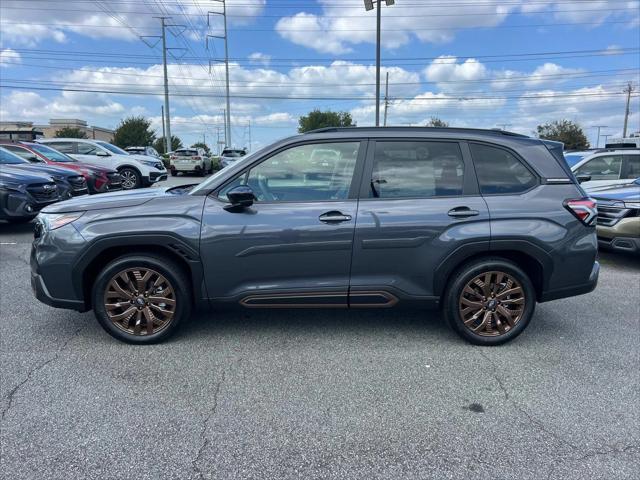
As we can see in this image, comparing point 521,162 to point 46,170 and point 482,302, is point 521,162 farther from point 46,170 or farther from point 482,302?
point 46,170

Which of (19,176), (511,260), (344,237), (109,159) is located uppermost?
(109,159)

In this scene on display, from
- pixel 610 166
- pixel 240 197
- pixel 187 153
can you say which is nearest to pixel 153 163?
pixel 187 153

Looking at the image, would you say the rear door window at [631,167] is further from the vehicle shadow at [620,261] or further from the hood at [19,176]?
the hood at [19,176]

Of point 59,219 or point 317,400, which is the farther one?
point 59,219

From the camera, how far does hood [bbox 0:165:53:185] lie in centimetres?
814

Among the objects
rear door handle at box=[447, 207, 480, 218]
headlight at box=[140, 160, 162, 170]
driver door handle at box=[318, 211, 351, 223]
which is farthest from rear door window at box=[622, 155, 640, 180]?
headlight at box=[140, 160, 162, 170]

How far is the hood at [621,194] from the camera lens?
6.56m

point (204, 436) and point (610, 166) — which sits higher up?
point (610, 166)

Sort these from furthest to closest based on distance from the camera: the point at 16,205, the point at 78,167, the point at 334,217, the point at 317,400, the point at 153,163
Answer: the point at 153,163
the point at 78,167
the point at 16,205
the point at 334,217
the point at 317,400

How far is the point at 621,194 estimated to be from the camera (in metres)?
6.82

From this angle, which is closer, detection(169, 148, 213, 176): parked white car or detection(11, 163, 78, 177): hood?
detection(11, 163, 78, 177): hood

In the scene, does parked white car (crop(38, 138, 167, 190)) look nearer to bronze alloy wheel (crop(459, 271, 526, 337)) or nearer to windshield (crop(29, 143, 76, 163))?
windshield (crop(29, 143, 76, 163))

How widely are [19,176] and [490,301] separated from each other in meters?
8.40

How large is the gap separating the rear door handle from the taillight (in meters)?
0.78
